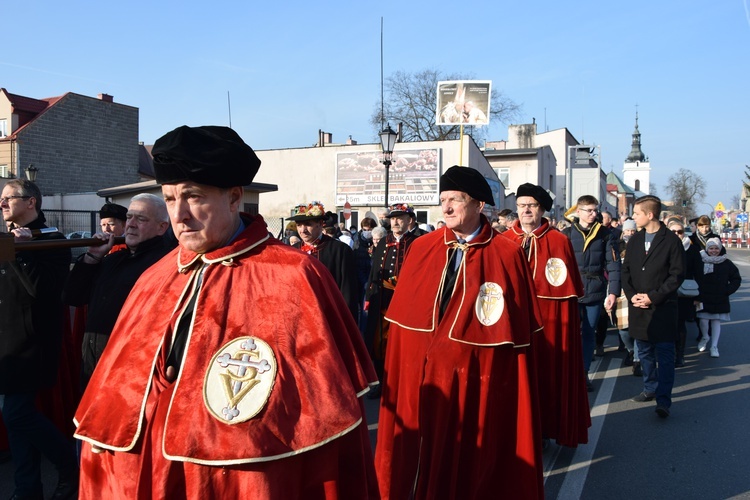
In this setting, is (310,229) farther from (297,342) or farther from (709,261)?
(709,261)

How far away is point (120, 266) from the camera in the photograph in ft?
12.7

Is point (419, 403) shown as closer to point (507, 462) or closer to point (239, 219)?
point (507, 462)

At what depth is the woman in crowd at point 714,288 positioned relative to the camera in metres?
9.39

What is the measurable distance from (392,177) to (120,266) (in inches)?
1037

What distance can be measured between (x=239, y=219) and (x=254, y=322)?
0.48m

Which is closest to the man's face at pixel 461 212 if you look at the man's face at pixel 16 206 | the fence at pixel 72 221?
the man's face at pixel 16 206

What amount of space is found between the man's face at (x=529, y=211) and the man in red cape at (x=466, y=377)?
5.76ft

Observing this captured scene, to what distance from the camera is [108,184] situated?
38.2 metres

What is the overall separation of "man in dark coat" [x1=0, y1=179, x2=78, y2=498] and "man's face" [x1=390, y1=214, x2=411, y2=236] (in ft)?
14.5

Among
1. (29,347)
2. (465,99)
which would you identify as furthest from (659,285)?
(465,99)

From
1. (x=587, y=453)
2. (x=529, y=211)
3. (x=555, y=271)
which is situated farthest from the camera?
(x=529, y=211)

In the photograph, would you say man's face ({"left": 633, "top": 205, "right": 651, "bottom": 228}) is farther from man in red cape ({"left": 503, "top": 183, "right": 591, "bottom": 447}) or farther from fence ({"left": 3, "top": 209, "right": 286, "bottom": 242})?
fence ({"left": 3, "top": 209, "right": 286, "bottom": 242})

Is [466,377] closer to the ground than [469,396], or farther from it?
farther from it

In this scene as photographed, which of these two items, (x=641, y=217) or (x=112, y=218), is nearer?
(x=112, y=218)
